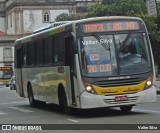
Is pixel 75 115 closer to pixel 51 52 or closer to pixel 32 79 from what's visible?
pixel 51 52

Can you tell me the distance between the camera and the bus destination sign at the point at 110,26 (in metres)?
17.1

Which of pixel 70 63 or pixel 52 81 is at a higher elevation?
pixel 70 63

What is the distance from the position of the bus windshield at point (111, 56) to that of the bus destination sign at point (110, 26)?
0.22 m

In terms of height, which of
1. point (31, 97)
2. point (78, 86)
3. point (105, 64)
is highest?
point (105, 64)

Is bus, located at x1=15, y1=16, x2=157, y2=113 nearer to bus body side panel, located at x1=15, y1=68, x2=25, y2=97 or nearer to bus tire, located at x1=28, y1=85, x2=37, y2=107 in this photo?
bus tire, located at x1=28, y1=85, x2=37, y2=107

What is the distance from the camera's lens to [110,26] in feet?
56.4

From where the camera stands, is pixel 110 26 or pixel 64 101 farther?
pixel 64 101

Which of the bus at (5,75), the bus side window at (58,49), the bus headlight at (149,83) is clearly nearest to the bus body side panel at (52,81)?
the bus side window at (58,49)

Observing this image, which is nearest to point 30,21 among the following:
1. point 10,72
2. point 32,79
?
point 10,72

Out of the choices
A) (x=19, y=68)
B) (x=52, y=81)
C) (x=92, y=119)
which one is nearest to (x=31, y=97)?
(x=19, y=68)

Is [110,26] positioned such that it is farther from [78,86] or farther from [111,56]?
[78,86]

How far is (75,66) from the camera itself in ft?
55.1

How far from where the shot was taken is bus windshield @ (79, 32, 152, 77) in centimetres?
1666

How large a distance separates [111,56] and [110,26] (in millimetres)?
1031
